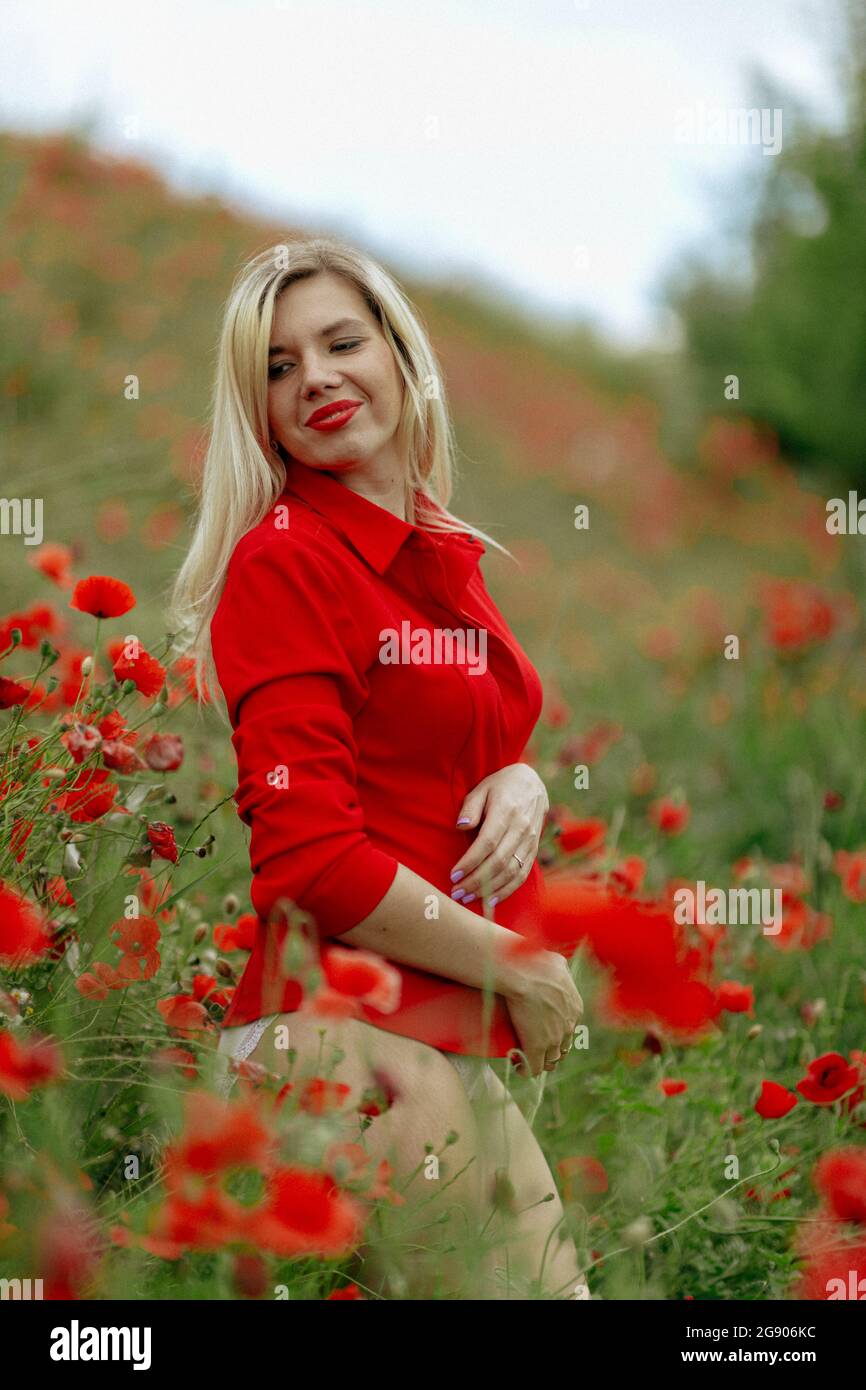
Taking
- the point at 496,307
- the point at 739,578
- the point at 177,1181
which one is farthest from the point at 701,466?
the point at 177,1181

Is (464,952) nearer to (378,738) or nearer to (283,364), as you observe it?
(378,738)

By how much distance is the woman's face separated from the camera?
78.6 inches

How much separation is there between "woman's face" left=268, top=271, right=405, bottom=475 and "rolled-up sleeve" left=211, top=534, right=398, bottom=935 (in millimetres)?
247

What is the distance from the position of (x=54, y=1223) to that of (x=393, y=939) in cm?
56

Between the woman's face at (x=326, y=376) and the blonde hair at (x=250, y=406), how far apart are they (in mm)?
26

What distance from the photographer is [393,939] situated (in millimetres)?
1776

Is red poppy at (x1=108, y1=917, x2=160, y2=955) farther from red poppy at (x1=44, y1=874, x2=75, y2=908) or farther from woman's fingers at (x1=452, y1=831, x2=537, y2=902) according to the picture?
woman's fingers at (x1=452, y1=831, x2=537, y2=902)

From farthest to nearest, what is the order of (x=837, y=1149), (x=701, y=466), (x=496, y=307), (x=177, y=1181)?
(x=496, y=307)
(x=701, y=466)
(x=837, y=1149)
(x=177, y=1181)

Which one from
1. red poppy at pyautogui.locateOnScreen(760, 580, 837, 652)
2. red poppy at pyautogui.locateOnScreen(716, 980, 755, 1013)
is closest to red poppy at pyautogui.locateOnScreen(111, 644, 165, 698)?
red poppy at pyautogui.locateOnScreen(716, 980, 755, 1013)

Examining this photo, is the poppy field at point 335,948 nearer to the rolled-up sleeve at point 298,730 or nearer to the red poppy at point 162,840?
the red poppy at point 162,840

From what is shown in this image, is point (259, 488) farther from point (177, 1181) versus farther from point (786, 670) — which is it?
point (786, 670)

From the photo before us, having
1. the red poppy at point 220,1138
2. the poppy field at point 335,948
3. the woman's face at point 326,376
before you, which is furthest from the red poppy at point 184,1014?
the woman's face at point 326,376

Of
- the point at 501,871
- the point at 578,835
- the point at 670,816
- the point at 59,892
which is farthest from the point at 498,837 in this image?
the point at 670,816

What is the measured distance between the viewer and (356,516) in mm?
1978
